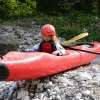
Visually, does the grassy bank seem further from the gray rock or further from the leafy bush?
the gray rock

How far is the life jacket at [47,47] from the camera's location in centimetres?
644

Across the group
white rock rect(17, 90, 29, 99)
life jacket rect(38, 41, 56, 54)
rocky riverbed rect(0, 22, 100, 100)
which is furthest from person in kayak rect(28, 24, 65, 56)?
white rock rect(17, 90, 29, 99)

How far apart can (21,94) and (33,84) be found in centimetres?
28

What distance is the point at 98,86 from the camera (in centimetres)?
564

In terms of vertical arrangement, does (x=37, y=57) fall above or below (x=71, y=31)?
above

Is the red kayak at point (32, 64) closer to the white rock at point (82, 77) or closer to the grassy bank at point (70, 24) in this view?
the white rock at point (82, 77)

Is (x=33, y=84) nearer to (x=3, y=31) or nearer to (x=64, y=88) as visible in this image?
(x=64, y=88)

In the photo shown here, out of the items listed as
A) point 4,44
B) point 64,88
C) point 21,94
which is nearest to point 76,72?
point 64,88

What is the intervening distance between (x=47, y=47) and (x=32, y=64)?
0.94 m

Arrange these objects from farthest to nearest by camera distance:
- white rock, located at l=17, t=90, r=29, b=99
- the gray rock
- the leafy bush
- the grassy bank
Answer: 1. the leafy bush
2. the grassy bank
3. the gray rock
4. white rock, located at l=17, t=90, r=29, b=99

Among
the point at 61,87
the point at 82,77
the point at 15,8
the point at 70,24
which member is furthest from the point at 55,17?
the point at 61,87

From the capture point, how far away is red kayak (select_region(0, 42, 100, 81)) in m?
5.33

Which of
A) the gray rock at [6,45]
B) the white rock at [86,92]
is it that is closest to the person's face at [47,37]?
the white rock at [86,92]

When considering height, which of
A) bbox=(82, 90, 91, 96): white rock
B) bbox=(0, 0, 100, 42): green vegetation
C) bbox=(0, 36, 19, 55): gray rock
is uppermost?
bbox=(82, 90, 91, 96): white rock
